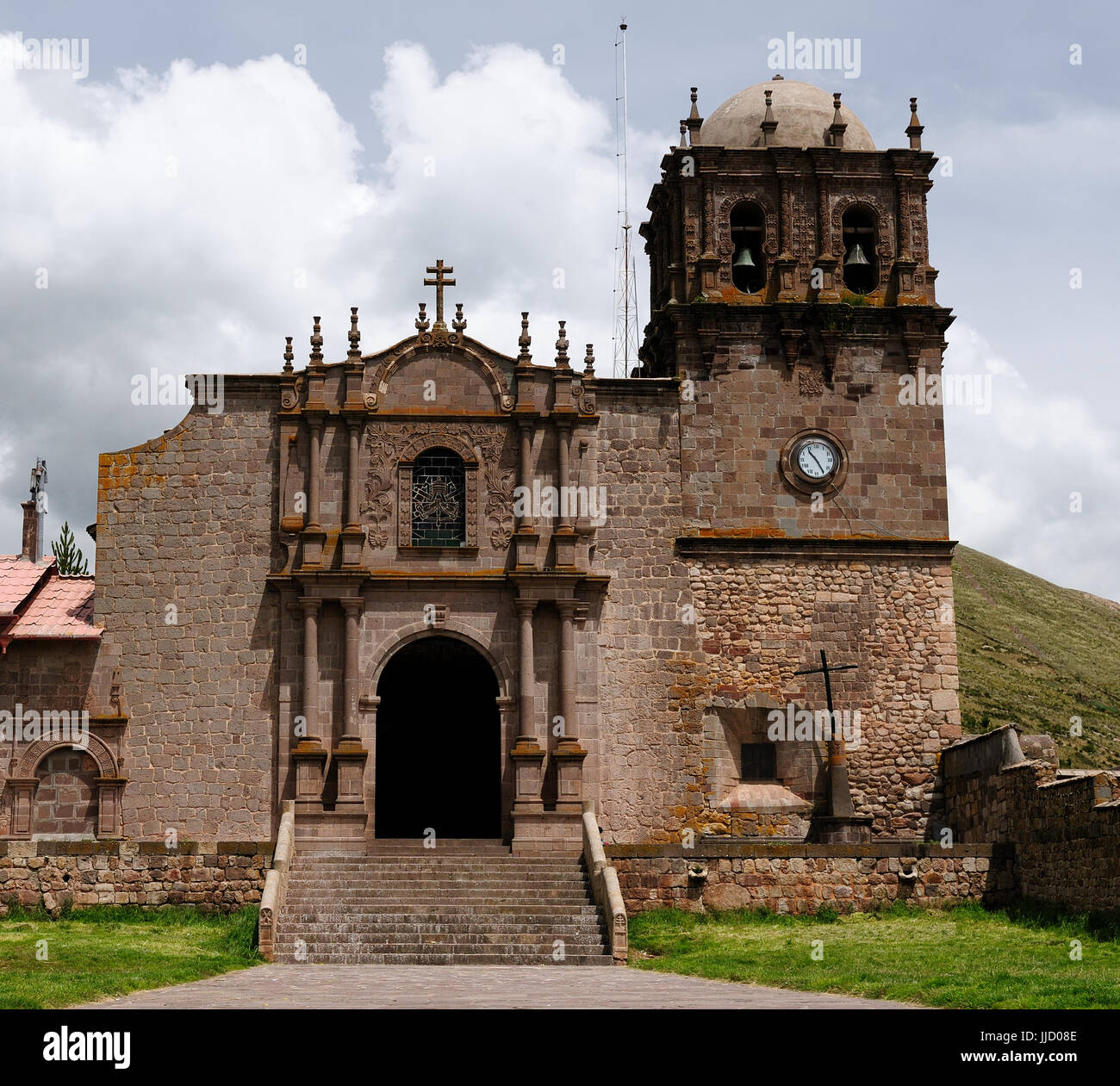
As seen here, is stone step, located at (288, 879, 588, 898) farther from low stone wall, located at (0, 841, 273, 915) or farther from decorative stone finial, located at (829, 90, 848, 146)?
Answer: decorative stone finial, located at (829, 90, 848, 146)

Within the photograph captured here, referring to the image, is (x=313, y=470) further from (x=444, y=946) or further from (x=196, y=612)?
(x=444, y=946)

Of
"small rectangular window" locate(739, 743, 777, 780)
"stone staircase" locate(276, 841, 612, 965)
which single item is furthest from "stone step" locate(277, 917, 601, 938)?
"small rectangular window" locate(739, 743, 777, 780)

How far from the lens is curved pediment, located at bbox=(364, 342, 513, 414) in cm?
3114

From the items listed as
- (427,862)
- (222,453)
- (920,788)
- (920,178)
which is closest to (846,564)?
(920,788)

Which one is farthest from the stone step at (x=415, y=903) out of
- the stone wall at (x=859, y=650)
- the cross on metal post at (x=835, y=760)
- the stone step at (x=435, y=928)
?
the stone wall at (x=859, y=650)

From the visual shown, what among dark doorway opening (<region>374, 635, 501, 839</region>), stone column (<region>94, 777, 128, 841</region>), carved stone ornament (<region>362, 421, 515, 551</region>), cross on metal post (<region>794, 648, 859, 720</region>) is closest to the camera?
stone column (<region>94, 777, 128, 841</region>)

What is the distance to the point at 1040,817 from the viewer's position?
85.0ft

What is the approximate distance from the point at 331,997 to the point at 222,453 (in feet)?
52.9

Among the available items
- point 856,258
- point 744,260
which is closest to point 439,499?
point 744,260

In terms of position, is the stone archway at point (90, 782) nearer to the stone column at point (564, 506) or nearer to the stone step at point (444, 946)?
the stone step at point (444, 946)

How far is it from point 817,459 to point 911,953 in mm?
12732

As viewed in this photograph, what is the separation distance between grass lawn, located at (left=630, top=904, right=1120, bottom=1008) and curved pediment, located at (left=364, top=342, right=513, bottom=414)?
34.3 feet

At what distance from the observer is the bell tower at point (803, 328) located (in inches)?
1253

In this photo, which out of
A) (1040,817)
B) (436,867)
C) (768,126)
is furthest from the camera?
(768,126)
